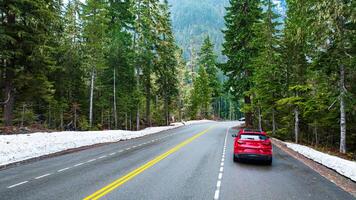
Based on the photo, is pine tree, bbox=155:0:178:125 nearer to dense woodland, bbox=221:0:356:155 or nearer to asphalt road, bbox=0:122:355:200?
dense woodland, bbox=221:0:356:155

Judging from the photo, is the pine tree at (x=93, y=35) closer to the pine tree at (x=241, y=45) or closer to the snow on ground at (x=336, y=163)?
the pine tree at (x=241, y=45)

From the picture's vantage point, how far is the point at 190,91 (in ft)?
255

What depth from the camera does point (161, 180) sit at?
998 centimetres

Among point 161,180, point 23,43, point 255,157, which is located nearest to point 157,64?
point 23,43

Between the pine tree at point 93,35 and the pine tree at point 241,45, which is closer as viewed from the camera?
the pine tree at point 93,35

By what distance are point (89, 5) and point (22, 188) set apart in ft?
94.2

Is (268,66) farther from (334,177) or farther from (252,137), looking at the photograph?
(334,177)

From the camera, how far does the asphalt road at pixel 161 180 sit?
8.27 meters

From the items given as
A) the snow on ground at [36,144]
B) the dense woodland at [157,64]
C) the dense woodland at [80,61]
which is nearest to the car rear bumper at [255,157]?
the dense woodland at [157,64]

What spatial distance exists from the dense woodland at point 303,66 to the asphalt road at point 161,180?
22.5 ft

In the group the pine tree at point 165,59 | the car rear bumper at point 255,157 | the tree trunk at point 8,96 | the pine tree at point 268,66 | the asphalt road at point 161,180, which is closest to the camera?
the asphalt road at point 161,180

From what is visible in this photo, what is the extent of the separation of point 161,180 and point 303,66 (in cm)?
1859

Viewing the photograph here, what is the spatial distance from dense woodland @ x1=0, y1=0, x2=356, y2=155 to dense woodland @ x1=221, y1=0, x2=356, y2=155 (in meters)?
0.08

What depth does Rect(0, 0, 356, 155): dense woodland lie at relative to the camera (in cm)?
1741
